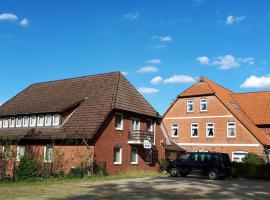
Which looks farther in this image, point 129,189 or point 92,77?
point 92,77

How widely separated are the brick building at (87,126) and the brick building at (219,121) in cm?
882

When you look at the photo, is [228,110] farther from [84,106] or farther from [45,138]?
[45,138]

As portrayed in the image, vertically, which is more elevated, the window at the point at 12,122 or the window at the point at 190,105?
the window at the point at 190,105

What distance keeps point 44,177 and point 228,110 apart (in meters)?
23.9

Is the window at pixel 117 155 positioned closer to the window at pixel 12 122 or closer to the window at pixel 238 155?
the window at pixel 12 122

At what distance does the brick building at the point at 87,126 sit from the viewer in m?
29.1

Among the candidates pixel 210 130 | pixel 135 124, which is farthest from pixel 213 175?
pixel 210 130

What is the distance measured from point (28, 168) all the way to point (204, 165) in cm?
1203

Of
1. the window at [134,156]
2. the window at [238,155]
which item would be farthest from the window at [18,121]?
the window at [238,155]

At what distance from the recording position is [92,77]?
37.6 m

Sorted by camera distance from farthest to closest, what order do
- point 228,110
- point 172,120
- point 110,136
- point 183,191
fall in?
1. point 172,120
2. point 228,110
3. point 110,136
4. point 183,191

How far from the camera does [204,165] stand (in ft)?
90.8

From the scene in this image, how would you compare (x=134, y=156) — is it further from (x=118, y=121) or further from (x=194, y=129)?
(x=194, y=129)

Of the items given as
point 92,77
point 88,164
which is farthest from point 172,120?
point 88,164
